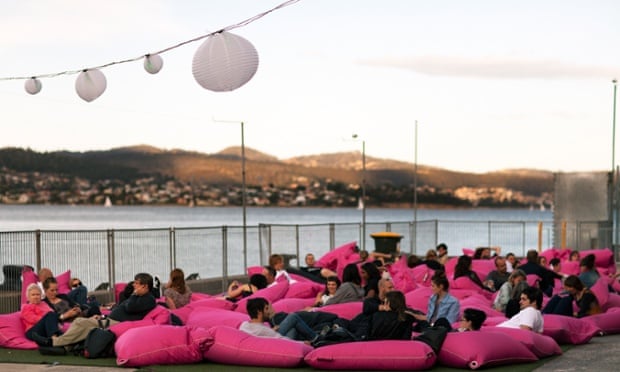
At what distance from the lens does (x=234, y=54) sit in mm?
11039

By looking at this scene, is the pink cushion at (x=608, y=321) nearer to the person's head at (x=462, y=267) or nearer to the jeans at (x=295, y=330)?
the person's head at (x=462, y=267)

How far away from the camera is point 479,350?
10.5 metres

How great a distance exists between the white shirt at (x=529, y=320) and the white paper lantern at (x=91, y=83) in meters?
6.76

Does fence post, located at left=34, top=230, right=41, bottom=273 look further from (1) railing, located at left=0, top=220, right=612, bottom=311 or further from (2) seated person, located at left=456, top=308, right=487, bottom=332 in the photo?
(2) seated person, located at left=456, top=308, right=487, bottom=332

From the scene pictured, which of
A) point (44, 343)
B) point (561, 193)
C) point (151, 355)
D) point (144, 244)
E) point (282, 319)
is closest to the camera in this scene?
point (151, 355)

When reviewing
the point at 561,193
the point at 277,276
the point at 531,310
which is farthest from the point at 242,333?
the point at 561,193

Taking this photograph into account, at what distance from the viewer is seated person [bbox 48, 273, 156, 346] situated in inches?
456

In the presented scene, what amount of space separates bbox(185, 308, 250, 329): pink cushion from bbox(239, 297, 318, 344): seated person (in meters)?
0.68

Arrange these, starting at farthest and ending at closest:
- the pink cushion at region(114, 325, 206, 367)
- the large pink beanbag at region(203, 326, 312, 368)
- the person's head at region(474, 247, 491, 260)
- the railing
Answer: the person's head at region(474, 247, 491, 260) < the railing < the pink cushion at region(114, 325, 206, 367) < the large pink beanbag at region(203, 326, 312, 368)

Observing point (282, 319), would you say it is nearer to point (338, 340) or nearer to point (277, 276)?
point (338, 340)

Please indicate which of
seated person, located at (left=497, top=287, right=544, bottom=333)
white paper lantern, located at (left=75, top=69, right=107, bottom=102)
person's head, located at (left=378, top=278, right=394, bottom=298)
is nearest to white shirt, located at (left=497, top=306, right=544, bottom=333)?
seated person, located at (left=497, top=287, right=544, bottom=333)

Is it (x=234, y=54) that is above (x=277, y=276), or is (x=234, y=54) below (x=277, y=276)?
above

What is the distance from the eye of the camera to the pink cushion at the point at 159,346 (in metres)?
10.8

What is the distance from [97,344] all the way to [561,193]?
81.1 ft
